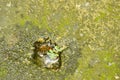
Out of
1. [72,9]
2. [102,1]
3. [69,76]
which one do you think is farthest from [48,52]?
[102,1]

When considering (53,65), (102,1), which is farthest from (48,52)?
(102,1)

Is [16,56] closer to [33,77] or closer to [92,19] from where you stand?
[33,77]

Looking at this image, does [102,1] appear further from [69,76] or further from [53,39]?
[69,76]

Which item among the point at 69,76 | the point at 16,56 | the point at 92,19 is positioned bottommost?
the point at 69,76

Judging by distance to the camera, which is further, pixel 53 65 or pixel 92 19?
pixel 92 19

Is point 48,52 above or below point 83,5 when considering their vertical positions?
below

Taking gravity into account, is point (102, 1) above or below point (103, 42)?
above

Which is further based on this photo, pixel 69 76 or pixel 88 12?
pixel 88 12
